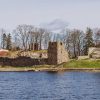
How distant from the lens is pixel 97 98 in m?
60.2

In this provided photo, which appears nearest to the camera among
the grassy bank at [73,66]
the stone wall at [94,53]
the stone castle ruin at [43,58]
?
the grassy bank at [73,66]

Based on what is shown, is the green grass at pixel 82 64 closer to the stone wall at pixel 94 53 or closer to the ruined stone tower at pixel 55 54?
the ruined stone tower at pixel 55 54

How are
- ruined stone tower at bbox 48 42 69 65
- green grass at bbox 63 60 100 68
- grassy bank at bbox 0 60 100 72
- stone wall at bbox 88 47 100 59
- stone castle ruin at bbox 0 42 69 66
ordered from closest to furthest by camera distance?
grassy bank at bbox 0 60 100 72, green grass at bbox 63 60 100 68, ruined stone tower at bbox 48 42 69 65, stone castle ruin at bbox 0 42 69 66, stone wall at bbox 88 47 100 59

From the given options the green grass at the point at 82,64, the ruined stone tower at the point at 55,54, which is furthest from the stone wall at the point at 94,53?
the ruined stone tower at the point at 55,54

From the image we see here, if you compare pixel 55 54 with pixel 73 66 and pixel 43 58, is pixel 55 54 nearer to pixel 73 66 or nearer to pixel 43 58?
pixel 43 58

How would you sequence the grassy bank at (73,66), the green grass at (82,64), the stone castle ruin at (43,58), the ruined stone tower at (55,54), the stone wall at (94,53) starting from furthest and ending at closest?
the stone wall at (94,53), the stone castle ruin at (43,58), the ruined stone tower at (55,54), the green grass at (82,64), the grassy bank at (73,66)

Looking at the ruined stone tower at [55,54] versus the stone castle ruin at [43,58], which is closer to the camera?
the ruined stone tower at [55,54]

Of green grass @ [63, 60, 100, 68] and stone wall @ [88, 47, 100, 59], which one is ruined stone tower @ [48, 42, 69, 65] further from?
stone wall @ [88, 47, 100, 59]

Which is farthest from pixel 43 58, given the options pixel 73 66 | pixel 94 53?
pixel 94 53

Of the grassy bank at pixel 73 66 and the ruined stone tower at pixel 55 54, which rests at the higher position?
the ruined stone tower at pixel 55 54

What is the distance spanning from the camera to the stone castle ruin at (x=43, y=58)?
145 m

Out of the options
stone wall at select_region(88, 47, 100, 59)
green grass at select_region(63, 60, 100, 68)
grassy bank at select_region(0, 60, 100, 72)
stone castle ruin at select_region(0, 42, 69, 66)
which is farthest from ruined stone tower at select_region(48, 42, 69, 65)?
stone wall at select_region(88, 47, 100, 59)

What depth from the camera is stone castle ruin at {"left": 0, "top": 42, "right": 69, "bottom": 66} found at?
474 feet

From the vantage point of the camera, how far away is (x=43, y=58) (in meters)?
148
